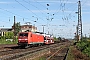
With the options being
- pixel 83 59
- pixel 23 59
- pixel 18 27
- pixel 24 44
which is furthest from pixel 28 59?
pixel 18 27

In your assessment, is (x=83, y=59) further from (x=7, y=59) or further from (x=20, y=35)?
(x=20, y=35)

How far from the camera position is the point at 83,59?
24562mm

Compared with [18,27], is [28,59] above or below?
below

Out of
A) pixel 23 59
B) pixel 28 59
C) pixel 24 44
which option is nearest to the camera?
pixel 23 59

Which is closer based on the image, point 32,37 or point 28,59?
point 28,59

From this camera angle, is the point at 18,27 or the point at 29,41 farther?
the point at 18,27

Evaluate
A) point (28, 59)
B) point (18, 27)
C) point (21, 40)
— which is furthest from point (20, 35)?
point (18, 27)

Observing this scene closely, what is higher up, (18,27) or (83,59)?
(18,27)

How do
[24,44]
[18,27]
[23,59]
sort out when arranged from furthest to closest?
[18,27] → [24,44] → [23,59]

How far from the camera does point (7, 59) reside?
2289 centimetres

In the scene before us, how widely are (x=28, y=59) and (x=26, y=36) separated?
2261cm

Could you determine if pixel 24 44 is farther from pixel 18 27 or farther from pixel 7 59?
pixel 18 27

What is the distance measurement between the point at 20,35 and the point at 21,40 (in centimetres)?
110

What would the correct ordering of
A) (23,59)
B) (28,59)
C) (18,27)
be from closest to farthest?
(23,59) < (28,59) < (18,27)
